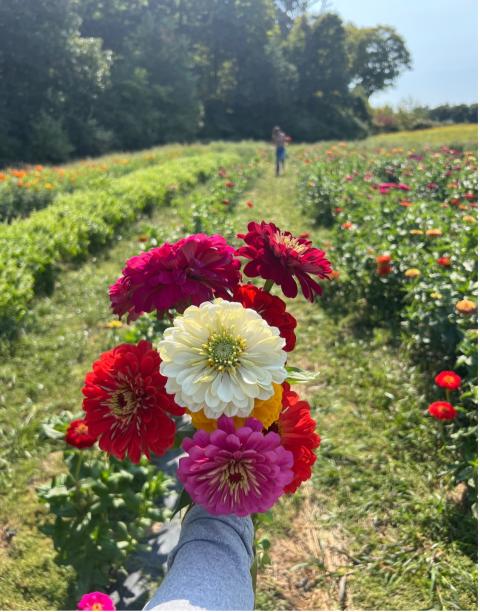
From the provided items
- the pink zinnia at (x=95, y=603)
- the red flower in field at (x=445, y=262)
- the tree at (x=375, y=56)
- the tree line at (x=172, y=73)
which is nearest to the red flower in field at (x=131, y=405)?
the pink zinnia at (x=95, y=603)

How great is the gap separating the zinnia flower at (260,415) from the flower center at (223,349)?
10 cm

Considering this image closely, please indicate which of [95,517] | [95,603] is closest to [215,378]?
[95,603]

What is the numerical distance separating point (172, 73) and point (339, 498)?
1418 inches

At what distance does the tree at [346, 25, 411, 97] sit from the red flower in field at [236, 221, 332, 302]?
2158 inches

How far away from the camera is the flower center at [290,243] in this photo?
960 mm

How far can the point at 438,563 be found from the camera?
7.36 feet

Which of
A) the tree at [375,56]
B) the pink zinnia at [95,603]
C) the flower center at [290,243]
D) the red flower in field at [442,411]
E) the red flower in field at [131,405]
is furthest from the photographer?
the tree at [375,56]

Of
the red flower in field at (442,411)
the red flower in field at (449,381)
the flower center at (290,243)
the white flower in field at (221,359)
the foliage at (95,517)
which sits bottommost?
the foliage at (95,517)

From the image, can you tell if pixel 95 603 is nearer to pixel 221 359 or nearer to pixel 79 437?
pixel 79 437

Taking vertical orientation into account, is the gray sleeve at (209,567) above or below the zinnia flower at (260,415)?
below

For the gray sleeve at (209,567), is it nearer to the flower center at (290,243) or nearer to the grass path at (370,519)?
the flower center at (290,243)

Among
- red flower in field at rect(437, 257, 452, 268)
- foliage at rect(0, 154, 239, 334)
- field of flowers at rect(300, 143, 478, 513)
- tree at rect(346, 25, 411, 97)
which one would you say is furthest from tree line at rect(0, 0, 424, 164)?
red flower in field at rect(437, 257, 452, 268)

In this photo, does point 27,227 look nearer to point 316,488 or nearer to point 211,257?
point 316,488

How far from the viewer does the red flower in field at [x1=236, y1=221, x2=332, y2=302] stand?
94cm
